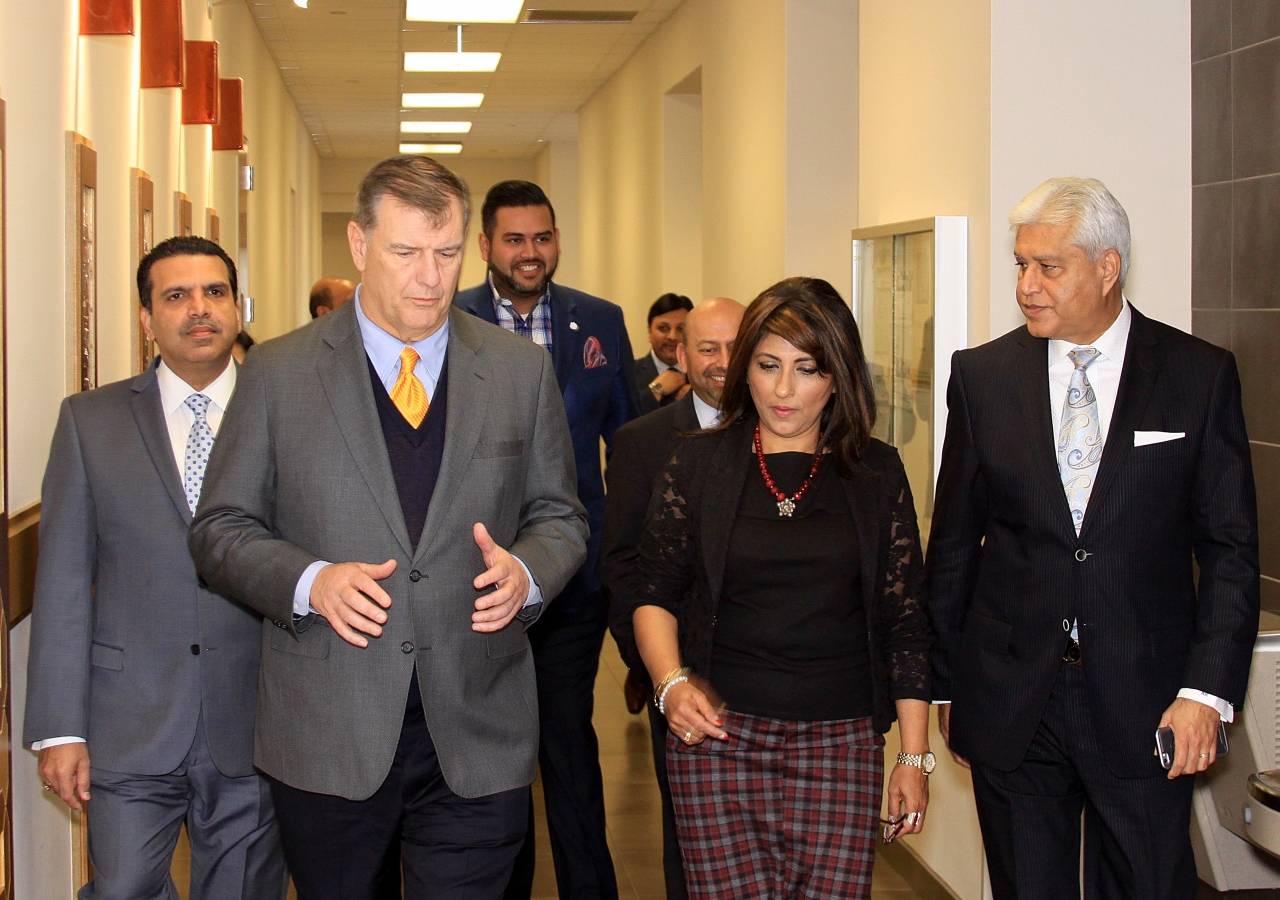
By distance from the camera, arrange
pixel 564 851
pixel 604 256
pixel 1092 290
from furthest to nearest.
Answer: pixel 604 256, pixel 564 851, pixel 1092 290

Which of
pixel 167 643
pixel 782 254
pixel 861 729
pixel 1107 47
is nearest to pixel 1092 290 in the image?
pixel 861 729

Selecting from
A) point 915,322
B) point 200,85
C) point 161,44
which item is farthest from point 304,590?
point 200,85

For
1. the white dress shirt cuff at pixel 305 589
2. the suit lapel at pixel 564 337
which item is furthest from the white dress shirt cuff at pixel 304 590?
the suit lapel at pixel 564 337

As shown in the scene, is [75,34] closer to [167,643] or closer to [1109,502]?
[167,643]

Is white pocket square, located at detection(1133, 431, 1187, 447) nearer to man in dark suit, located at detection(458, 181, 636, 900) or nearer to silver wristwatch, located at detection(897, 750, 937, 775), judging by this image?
silver wristwatch, located at detection(897, 750, 937, 775)

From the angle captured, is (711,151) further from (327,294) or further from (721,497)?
(721,497)

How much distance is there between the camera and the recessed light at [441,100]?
13828 millimetres

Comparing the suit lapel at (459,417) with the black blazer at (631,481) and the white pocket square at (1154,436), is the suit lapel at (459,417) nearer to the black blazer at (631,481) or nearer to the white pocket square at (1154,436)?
the black blazer at (631,481)

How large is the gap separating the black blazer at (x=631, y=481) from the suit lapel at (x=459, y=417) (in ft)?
2.83

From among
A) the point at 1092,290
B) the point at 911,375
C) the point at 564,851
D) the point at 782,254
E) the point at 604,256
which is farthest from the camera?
the point at 604,256

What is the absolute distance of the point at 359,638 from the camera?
2.26 meters

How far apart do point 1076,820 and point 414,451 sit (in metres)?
1.62

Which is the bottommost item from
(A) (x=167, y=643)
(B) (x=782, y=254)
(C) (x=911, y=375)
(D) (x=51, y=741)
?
(D) (x=51, y=741)

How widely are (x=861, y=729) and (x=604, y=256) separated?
11206 mm
